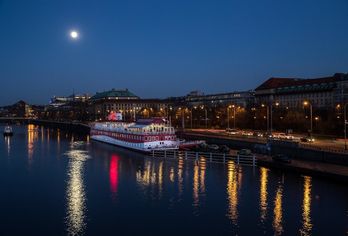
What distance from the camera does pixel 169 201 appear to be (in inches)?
1172

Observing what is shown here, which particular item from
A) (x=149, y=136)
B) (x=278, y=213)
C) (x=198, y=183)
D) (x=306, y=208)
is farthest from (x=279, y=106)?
(x=278, y=213)

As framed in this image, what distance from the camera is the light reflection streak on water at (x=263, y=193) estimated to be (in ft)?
87.0

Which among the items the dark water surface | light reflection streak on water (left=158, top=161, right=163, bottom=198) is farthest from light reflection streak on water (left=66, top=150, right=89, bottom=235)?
light reflection streak on water (left=158, top=161, right=163, bottom=198)

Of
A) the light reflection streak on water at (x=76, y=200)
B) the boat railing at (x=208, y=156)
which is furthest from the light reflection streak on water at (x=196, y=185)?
the light reflection streak on water at (x=76, y=200)

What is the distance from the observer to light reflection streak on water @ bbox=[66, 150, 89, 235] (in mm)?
24594

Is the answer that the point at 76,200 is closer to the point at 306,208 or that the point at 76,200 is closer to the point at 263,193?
the point at 263,193

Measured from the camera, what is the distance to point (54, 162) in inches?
1962

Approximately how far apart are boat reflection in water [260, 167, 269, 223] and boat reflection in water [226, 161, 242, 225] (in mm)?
1599

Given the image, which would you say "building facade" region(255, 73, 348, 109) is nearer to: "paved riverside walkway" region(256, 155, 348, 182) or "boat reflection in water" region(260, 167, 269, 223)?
"paved riverside walkway" region(256, 155, 348, 182)

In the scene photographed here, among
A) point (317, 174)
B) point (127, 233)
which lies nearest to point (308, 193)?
point (317, 174)

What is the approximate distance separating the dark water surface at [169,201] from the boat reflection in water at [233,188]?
66 mm

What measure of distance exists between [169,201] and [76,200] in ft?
21.6

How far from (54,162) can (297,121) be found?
40.6 m

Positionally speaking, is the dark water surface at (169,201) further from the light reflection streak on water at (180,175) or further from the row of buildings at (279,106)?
the row of buildings at (279,106)
